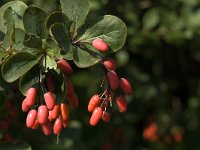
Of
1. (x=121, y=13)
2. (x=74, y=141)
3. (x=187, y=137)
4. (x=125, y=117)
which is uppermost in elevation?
(x=121, y=13)

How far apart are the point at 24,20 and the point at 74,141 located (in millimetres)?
1576

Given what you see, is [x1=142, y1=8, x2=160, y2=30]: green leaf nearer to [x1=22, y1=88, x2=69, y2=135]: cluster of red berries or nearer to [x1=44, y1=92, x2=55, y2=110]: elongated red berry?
[x1=22, y1=88, x2=69, y2=135]: cluster of red berries

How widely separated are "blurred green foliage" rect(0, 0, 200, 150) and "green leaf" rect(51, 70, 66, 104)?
50.9 inches

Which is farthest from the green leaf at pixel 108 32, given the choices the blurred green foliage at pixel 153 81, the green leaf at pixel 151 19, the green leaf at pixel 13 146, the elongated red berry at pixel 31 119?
the green leaf at pixel 151 19

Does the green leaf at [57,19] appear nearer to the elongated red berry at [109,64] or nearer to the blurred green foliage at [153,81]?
the elongated red berry at [109,64]

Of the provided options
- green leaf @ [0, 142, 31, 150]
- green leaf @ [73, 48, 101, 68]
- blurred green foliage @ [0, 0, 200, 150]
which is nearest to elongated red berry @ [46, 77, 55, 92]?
green leaf @ [73, 48, 101, 68]

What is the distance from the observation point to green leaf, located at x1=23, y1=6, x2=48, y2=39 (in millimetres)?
1884

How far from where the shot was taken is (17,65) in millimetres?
1842

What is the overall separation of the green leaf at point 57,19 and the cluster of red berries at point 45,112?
0.20 meters

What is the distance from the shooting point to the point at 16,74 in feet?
6.09

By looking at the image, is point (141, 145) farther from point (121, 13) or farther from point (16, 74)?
point (16, 74)

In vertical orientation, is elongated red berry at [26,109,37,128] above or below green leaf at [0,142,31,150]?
above

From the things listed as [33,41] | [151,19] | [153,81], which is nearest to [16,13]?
[33,41]

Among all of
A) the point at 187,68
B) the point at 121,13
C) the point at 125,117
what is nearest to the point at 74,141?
the point at 121,13
